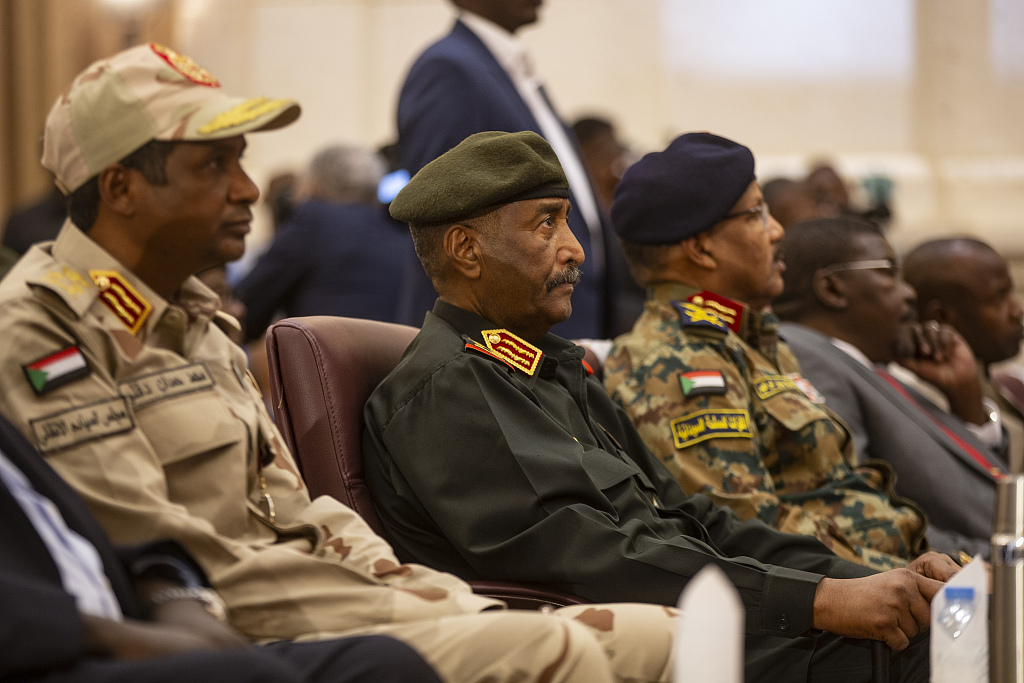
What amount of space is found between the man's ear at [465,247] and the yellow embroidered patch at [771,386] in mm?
821

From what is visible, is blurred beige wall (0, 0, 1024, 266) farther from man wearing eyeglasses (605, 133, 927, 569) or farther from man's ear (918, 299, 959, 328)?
man wearing eyeglasses (605, 133, 927, 569)

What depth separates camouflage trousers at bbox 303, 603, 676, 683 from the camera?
157cm

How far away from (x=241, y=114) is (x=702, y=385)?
1130 mm

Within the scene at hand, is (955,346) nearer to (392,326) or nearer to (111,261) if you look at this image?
(392,326)

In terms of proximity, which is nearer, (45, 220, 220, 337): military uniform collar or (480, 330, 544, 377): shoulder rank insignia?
(45, 220, 220, 337): military uniform collar

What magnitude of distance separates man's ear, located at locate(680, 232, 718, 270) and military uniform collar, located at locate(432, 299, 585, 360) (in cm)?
62

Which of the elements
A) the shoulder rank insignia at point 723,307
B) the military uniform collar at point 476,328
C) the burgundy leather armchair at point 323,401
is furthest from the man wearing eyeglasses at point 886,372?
the burgundy leather armchair at point 323,401

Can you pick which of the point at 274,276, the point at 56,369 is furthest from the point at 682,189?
the point at 274,276

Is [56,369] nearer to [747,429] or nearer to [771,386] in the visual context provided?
[747,429]

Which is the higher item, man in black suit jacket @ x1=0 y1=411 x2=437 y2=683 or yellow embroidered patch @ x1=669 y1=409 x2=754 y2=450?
man in black suit jacket @ x1=0 y1=411 x2=437 y2=683

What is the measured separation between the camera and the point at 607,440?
2340 mm

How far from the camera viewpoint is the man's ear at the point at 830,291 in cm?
359

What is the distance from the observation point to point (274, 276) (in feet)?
15.6

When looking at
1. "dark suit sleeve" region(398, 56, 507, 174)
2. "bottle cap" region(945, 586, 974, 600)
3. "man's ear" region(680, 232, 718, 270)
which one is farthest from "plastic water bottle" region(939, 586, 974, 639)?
"dark suit sleeve" region(398, 56, 507, 174)
